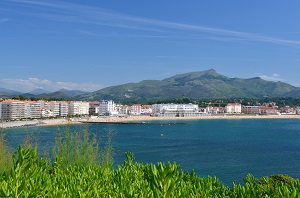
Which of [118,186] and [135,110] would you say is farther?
[135,110]

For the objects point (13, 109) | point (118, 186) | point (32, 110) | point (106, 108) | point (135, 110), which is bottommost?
point (118, 186)

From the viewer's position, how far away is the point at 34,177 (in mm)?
2520

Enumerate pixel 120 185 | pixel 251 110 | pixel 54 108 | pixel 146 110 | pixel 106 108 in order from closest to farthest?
pixel 120 185 < pixel 54 108 < pixel 106 108 < pixel 146 110 < pixel 251 110

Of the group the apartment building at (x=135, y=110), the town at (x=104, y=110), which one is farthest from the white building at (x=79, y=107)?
the apartment building at (x=135, y=110)

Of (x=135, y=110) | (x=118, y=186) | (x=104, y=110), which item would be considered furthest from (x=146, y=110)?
(x=118, y=186)

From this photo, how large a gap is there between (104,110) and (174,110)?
74.6 ft

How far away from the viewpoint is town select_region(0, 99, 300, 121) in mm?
84500

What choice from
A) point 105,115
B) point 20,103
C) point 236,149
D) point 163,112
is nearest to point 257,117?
point 163,112

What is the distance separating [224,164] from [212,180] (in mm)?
26282

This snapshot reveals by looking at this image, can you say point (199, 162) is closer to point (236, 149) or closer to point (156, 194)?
point (236, 149)

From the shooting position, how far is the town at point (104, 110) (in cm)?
8450

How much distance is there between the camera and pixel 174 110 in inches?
4771

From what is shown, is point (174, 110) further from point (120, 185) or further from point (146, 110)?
point (120, 185)

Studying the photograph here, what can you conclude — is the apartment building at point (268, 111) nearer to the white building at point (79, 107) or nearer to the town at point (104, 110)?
the town at point (104, 110)
